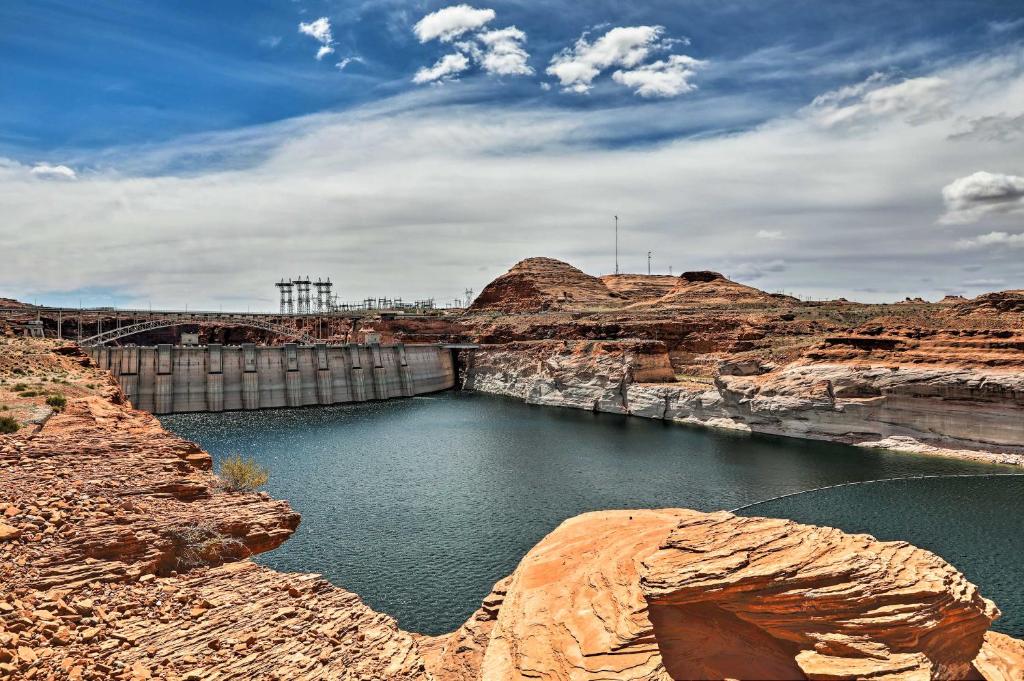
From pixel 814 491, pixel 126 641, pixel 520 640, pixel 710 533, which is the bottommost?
pixel 814 491

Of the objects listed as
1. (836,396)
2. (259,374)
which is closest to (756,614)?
(836,396)

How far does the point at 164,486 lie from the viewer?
1673 cm

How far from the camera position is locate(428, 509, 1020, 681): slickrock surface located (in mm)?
10391

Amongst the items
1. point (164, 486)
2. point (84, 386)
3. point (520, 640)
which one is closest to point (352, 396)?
point (84, 386)

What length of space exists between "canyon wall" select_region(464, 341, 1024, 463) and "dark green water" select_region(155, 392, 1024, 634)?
2.28m

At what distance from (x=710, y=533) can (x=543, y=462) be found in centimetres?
3640

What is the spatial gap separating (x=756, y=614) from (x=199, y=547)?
40.9 ft

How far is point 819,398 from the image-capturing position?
54.3 metres

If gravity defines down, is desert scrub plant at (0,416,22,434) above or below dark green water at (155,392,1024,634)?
above

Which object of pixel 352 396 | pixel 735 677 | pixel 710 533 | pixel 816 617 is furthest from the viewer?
pixel 352 396

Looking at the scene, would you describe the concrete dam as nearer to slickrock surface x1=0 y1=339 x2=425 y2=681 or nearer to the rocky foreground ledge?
slickrock surface x1=0 y1=339 x2=425 y2=681

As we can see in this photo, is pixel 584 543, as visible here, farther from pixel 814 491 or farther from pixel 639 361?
pixel 639 361

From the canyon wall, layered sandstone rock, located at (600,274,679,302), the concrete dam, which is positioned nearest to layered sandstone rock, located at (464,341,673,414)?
the canyon wall

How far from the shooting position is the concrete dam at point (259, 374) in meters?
69.8
